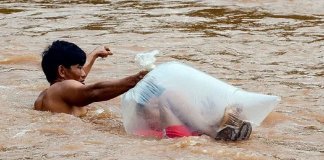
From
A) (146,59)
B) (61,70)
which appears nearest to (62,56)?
(61,70)

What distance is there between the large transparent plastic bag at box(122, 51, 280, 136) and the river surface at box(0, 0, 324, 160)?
0.11 metres

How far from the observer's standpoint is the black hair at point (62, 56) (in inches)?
209

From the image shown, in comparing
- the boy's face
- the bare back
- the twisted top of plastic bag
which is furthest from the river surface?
the twisted top of plastic bag

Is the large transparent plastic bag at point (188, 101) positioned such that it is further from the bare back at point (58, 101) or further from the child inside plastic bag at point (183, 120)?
the bare back at point (58, 101)

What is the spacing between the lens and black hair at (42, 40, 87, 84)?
5.31m

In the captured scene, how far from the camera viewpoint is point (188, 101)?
4602mm

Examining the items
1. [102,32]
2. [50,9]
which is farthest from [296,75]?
[50,9]

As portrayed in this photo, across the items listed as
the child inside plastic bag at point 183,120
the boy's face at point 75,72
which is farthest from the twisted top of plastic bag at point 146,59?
the boy's face at point 75,72

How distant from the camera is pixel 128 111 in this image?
4.79m

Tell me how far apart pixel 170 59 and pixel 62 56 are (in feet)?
9.36

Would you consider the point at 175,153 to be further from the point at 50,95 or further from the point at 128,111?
the point at 50,95

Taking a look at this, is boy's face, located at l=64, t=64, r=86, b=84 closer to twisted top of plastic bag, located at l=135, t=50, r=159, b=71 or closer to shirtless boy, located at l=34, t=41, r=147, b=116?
shirtless boy, located at l=34, t=41, r=147, b=116

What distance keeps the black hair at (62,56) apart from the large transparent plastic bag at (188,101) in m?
0.70

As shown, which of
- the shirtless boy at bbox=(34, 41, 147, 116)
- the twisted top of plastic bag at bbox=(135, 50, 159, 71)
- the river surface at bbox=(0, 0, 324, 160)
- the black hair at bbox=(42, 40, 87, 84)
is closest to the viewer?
the river surface at bbox=(0, 0, 324, 160)
